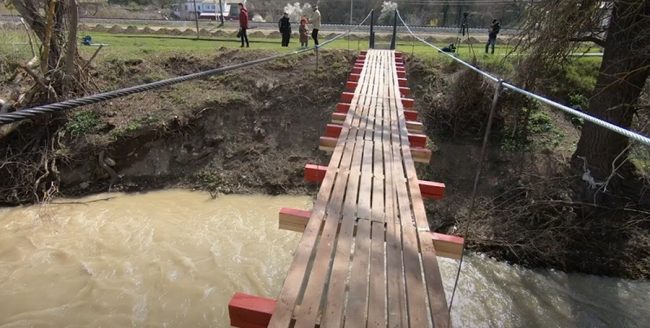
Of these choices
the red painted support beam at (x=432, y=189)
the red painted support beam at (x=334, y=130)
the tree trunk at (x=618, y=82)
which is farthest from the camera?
the tree trunk at (x=618, y=82)

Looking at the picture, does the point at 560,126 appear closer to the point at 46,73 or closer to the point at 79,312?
the point at 79,312

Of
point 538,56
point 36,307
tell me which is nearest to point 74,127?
point 36,307

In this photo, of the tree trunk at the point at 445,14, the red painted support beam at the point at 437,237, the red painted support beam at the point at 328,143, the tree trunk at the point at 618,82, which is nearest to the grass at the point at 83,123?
the red painted support beam at the point at 328,143

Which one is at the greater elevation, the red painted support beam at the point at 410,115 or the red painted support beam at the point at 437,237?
the red painted support beam at the point at 410,115

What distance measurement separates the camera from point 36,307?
3.78 m

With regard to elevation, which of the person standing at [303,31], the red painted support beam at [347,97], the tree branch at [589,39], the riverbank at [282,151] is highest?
the person standing at [303,31]

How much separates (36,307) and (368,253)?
3576mm

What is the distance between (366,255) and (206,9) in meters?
42.4

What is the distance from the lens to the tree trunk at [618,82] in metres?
4.46

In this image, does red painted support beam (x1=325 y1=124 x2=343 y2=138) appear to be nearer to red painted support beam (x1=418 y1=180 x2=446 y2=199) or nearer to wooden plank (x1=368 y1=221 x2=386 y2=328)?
red painted support beam (x1=418 y1=180 x2=446 y2=199)

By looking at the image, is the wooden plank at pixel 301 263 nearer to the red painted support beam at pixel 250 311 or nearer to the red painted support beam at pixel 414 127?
the red painted support beam at pixel 250 311

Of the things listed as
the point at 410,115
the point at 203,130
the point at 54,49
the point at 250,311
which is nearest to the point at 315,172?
the point at 250,311

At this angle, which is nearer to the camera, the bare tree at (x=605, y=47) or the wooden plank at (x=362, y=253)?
the wooden plank at (x=362, y=253)

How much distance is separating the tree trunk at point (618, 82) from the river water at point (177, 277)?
1635mm
